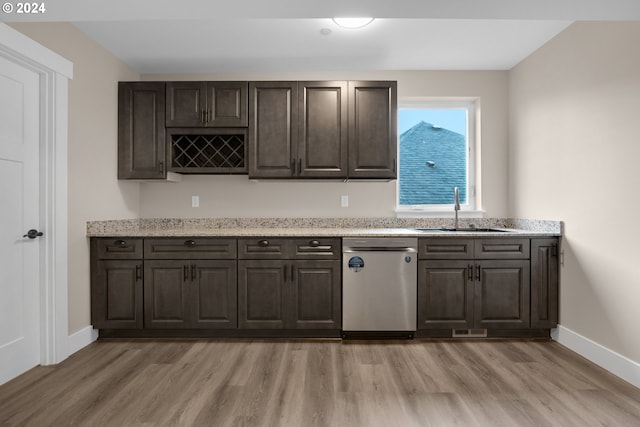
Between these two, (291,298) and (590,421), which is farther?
(291,298)

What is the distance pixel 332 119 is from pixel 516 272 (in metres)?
2.07

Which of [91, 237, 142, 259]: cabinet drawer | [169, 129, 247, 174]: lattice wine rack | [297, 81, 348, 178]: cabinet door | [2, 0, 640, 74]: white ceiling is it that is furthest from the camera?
[169, 129, 247, 174]: lattice wine rack

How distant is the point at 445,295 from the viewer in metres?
3.04

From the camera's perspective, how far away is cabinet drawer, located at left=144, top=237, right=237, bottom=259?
304 centimetres

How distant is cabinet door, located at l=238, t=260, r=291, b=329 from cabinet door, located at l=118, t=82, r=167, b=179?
49.2 inches

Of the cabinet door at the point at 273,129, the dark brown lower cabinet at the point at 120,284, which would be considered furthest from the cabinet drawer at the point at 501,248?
the dark brown lower cabinet at the point at 120,284

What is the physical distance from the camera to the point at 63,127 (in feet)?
8.70

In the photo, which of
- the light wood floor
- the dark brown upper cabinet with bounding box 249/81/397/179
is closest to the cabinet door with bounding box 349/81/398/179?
the dark brown upper cabinet with bounding box 249/81/397/179

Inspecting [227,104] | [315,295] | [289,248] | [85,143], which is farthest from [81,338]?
[227,104]

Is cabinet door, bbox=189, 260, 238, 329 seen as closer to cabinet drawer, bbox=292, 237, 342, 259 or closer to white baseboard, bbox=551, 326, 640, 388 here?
cabinet drawer, bbox=292, 237, 342, 259

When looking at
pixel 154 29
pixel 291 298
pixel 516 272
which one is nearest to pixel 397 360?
pixel 291 298

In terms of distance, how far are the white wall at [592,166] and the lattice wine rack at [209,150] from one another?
2705 mm

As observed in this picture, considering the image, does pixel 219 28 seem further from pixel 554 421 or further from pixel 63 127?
pixel 554 421

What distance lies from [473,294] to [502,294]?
9.6 inches
